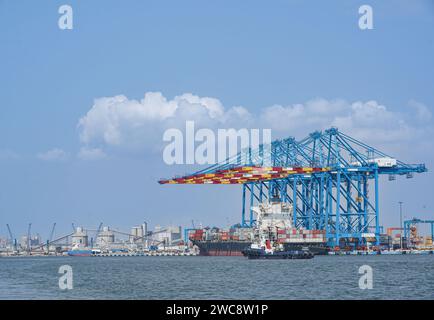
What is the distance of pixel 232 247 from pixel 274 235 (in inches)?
854

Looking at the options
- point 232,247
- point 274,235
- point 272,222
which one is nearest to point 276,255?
point 274,235

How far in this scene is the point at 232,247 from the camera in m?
123

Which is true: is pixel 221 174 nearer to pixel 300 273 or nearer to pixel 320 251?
pixel 320 251

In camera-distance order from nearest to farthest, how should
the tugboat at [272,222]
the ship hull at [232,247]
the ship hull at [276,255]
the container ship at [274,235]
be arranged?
the ship hull at [276,255] < the tugboat at [272,222] < the container ship at [274,235] < the ship hull at [232,247]

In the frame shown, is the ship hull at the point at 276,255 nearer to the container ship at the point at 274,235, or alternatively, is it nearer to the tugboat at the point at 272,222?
the tugboat at the point at 272,222

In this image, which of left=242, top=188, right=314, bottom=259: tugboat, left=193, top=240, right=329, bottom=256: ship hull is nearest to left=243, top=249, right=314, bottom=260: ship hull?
left=242, top=188, right=314, bottom=259: tugboat

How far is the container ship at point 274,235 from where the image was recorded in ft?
364

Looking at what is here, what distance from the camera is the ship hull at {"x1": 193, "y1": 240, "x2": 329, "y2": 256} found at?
4438 inches

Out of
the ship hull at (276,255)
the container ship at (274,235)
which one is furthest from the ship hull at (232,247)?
the ship hull at (276,255)

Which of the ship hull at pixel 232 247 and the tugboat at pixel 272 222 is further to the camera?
the ship hull at pixel 232 247

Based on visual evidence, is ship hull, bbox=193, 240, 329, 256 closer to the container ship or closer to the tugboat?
the container ship
